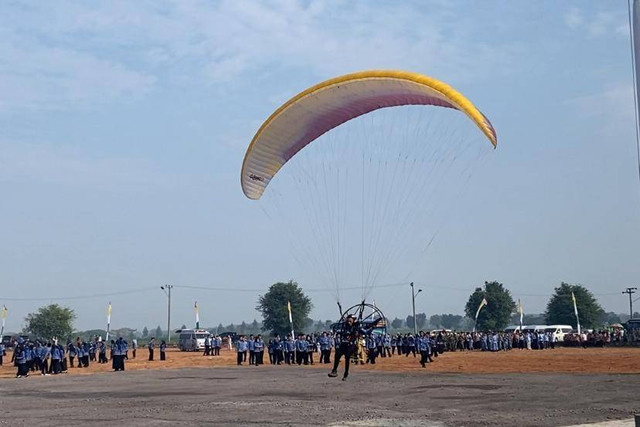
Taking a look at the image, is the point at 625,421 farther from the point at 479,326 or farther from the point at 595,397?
the point at 479,326

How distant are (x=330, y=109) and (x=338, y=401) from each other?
292 inches

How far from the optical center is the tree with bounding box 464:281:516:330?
→ 9350cm

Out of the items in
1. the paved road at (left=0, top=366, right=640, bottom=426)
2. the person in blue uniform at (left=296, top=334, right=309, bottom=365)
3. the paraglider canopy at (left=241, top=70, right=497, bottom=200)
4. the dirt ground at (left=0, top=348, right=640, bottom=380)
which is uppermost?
the paraglider canopy at (left=241, top=70, right=497, bottom=200)

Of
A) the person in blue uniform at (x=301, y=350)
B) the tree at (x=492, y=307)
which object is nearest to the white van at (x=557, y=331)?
the tree at (x=492, y=307)

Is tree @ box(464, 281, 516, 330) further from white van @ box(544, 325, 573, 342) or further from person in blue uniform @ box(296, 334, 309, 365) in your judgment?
person in blue uniform @ box(296, 334, 309, 365)

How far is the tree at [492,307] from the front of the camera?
307 ft

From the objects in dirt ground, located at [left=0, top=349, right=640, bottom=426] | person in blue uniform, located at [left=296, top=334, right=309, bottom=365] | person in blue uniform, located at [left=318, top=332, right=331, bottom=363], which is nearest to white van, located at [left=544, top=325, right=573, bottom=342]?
person in blue uniform, located at [left=318, top=332, right=331, bottom=363]

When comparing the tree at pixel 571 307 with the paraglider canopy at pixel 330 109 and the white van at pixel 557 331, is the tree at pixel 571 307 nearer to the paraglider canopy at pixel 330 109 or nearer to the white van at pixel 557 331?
the white van at pixel 557 331

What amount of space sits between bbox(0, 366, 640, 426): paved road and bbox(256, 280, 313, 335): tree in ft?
242

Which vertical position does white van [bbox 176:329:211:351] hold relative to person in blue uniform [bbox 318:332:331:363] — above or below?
above

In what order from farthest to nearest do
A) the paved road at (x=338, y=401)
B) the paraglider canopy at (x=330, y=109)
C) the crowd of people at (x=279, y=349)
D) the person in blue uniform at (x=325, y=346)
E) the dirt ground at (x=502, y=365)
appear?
the person in blue uniform at (x=325, y=346) < the crowd of people at (x=279, y=349) < the dirt ground at (x=502, y=365) < the paraglider canopy at (x=330, y=109) < the paved road at (x=338, y=401)

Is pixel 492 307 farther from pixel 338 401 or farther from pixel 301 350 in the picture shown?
pixel 338 401

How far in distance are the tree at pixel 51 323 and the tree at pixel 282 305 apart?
77.0 ft

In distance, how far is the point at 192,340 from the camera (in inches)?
2515
